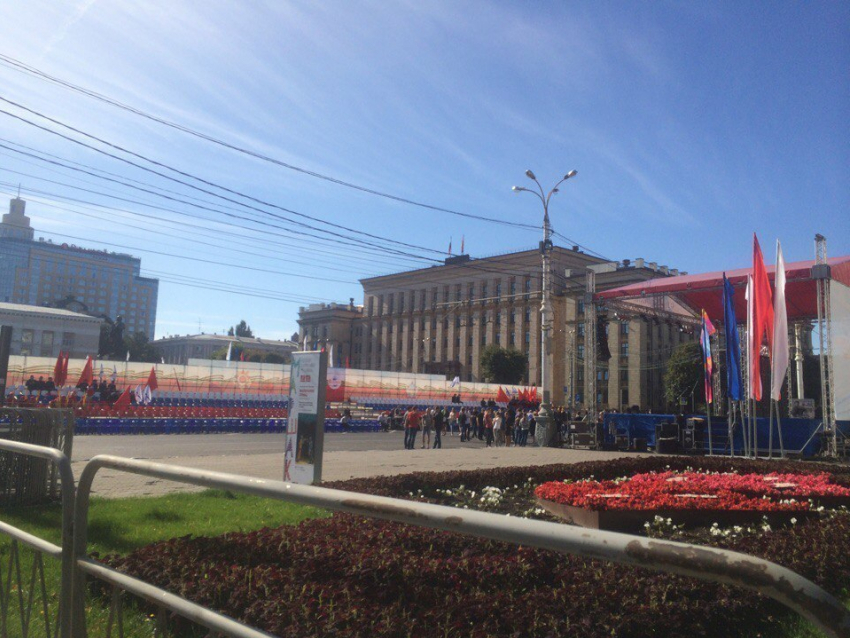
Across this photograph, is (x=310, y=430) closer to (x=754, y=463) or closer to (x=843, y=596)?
(x=843, y=596)

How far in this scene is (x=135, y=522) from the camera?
7934mm

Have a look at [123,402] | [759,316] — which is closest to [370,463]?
[759,316]

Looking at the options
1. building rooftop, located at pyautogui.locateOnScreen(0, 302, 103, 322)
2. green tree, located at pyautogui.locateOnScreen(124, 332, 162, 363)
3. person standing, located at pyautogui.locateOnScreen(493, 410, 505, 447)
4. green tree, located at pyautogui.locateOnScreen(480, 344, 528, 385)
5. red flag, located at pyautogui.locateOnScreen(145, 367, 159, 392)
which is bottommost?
person standing, located at pyautogui.locateOnScreen(493, 410, 505, 447)

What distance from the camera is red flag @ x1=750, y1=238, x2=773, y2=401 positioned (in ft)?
58.5

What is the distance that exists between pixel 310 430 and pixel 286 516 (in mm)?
3344

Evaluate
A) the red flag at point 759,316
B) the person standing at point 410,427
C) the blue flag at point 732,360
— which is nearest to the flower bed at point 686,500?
the red flag at point 759,316

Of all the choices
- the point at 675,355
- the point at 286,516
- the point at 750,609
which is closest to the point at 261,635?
the point at 750,609

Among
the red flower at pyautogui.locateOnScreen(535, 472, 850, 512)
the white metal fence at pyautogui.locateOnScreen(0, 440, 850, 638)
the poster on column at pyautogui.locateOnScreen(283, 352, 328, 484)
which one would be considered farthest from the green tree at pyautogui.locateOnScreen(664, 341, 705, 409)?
the white metal fence at pyautogui.locateOnScreen(0, 440, 850, 638)

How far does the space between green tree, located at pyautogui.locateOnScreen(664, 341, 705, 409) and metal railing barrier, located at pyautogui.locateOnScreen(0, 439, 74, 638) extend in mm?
63940

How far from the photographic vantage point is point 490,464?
1817cm

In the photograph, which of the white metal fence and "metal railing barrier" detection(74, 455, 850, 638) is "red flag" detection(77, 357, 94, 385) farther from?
"metal railing barrier" detection(74, 455, 850, 638)

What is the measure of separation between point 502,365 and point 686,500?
73.3 metres

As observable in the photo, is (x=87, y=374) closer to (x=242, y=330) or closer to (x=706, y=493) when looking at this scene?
(x=706, y=493)

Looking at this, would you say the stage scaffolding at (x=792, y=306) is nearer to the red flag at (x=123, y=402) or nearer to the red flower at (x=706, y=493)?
the red flower at (x=706, y=493)
